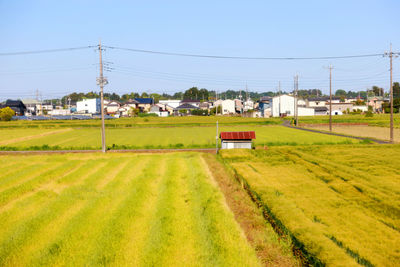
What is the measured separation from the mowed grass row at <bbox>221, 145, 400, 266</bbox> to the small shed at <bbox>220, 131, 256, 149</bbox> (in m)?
7.10

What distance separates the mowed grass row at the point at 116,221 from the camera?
9.77 meters

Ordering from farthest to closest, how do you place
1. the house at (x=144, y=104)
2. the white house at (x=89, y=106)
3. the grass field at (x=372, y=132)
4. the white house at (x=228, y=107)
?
the house at (x=144, y=104) < the white house at (x=89, y=106) < the white house at (x=228, y=107) < the grass field at (x=372, y=132)

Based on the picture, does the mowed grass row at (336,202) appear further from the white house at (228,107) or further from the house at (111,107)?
the house at (111,107)

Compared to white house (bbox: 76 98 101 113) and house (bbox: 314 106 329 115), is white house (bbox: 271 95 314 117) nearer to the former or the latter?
house (bbox: 314 106 329 115)

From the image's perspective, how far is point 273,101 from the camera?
124 meters

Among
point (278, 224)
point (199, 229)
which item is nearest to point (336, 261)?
point (278, 224)

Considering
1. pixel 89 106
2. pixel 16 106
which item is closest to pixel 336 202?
pixel 16 106

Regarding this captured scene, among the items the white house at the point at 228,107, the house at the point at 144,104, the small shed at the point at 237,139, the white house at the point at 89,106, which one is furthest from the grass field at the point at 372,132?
the white house at the point at 89,106

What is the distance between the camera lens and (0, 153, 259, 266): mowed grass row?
9.77m

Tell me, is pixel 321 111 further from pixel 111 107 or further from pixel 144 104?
pixel 111 107

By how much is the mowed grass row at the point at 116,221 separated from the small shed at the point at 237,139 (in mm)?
15460

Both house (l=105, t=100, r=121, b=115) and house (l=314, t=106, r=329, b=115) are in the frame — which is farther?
house (l=105, t=100, r=121, b=115)

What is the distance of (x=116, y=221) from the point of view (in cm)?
1265

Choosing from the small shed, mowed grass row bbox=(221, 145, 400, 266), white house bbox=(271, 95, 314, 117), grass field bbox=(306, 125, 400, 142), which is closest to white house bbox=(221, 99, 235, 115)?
white house bbox=(271, 95, 314, 117)
